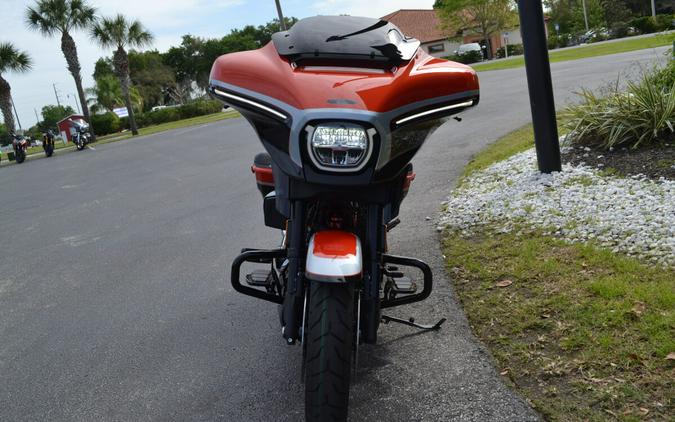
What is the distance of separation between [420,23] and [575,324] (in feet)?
266

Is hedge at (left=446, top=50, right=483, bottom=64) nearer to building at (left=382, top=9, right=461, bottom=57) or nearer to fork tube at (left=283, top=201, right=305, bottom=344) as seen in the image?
building at (left=382, top=9, right=461, bottom=57)

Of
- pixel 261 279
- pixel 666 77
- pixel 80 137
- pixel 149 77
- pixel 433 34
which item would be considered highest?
pixel 149 77

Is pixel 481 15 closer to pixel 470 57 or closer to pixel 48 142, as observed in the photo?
pixel 470 57

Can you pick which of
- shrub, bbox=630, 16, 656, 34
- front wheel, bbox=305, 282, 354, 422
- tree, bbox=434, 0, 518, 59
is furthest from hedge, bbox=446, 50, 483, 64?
front wheel, bbox=305, 282, 354, 422

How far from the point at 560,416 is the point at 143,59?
91290 millimetres

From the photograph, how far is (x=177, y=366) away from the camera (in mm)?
3973

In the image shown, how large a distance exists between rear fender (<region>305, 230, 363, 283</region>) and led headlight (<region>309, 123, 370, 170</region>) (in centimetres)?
38

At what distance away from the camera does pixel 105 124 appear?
45875mm

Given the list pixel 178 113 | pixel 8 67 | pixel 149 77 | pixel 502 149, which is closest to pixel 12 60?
pixel 8 67

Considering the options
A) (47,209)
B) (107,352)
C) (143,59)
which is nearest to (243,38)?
(143,59)

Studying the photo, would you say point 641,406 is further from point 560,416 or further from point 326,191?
point 326,191

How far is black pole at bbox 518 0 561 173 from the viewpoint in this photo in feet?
20.6

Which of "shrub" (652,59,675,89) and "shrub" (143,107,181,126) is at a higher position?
"shrub" (143,107,181,126)

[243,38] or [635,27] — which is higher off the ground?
[243,38]
